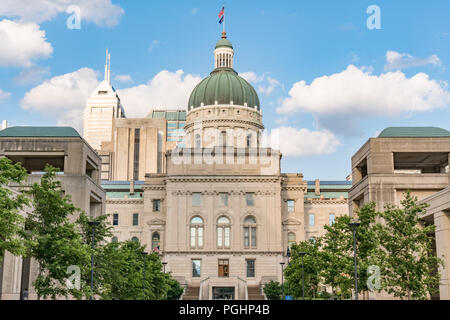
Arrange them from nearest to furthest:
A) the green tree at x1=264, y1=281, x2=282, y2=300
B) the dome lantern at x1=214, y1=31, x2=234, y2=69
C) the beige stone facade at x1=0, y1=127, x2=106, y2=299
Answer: the beige stone facade at x1=0, y1=127, x2=106, y2=299 < the green tree at x1=264, y1=281, x2=282, y2=300 < the dome lantern at x1=214, y1=31, x2=234, y2=69

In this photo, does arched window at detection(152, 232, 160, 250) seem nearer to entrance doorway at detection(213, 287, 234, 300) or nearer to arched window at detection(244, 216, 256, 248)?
entrance doorway at detection(213, 287, 234, 300)

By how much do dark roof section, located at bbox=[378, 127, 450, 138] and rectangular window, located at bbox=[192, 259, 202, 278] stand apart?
4450 centimetres

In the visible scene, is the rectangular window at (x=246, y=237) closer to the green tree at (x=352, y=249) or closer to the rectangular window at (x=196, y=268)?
the rectangular window at (x=196, y=268)

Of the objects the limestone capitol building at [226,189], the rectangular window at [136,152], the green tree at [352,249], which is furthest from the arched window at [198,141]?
the green tree at [352,249]

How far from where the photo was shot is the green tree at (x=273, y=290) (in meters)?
79.8

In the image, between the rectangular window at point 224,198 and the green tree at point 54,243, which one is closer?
the green tree at point 54,243

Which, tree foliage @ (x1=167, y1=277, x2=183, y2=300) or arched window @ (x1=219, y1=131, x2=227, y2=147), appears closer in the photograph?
tree foliage @ (x1=167, y1=277, x2=183, y2=300)

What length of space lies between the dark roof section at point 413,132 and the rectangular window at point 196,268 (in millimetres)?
44496

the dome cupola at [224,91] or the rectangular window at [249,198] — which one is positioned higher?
the dome cupola at [224,91]

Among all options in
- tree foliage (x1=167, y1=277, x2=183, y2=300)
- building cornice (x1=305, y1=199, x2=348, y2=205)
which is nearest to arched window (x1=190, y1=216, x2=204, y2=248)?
tree foliage (x1=167, y1=277, x2=183, y2=300)

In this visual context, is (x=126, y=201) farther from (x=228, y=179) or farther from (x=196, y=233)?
(x=228, y=179)

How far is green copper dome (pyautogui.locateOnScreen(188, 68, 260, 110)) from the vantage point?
112688 millimetres

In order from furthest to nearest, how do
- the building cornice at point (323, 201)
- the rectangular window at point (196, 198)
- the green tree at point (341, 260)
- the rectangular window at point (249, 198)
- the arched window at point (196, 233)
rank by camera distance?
the building cornice at point (323, 201), the rectangular window at point (249, 198), the rectangular window at point (196, 198), the arched window at point (196, 233), the green tree at point (341, 260)
